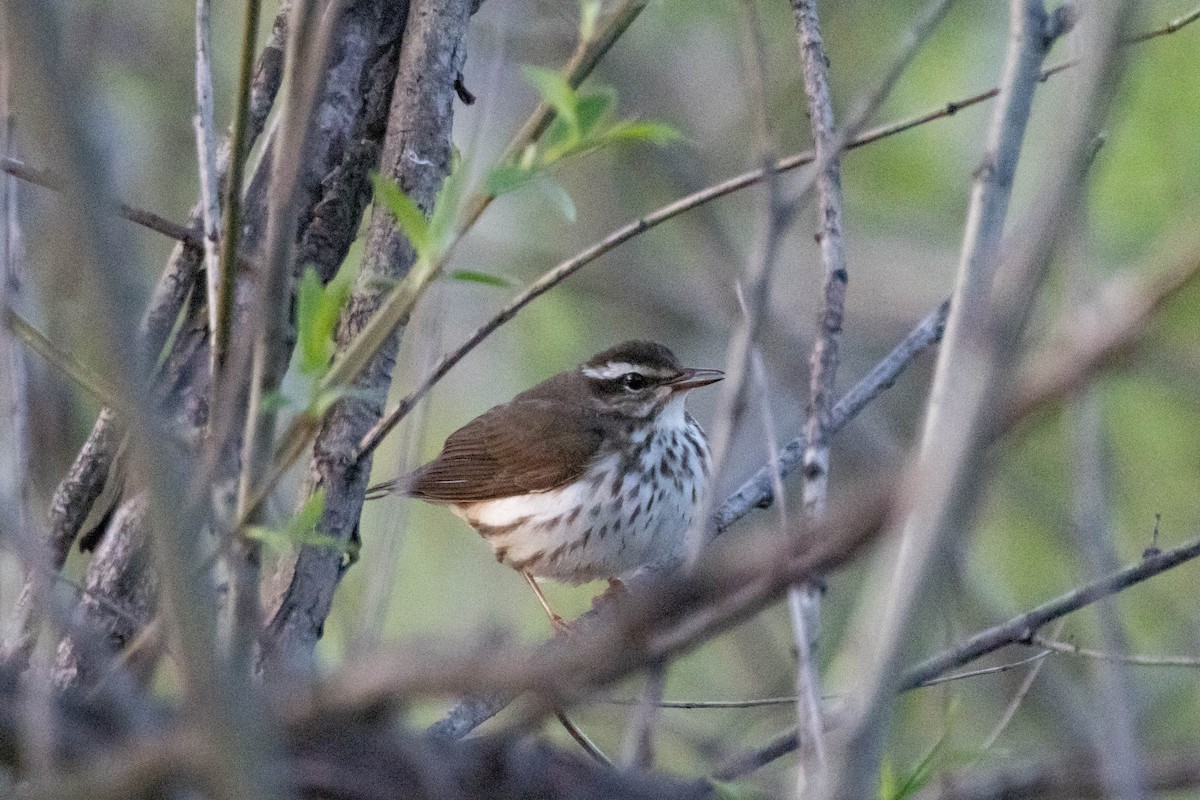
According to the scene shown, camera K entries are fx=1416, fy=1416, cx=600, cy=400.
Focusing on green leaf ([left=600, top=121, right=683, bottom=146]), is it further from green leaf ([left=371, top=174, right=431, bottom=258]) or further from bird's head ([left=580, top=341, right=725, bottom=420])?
bird's head ([left=580, top=341, right=725, bottom=420])

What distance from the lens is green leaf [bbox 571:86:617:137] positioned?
2.81 m

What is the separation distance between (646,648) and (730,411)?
30.4 inches

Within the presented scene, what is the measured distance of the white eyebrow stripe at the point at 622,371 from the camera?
655cm

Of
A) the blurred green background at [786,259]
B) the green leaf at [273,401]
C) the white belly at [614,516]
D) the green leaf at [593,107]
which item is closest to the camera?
the green leaf at [273,401]

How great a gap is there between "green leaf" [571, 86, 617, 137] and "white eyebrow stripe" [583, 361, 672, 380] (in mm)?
3726

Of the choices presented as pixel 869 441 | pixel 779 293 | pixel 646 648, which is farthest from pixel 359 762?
pixel 779 293

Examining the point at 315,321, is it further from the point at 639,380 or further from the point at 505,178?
the point at 639,380

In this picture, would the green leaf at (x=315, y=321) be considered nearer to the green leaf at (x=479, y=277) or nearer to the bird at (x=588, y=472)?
the green leaf at (x=479, y=277)

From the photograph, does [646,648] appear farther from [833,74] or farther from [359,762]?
[833,74]

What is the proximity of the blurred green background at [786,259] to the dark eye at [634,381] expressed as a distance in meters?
0.83

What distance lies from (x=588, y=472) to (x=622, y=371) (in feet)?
1.74

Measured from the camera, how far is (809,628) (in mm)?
2484

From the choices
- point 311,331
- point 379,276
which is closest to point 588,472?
point 379,276

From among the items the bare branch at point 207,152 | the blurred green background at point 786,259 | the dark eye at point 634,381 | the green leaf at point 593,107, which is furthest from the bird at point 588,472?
the green leaf at point 593,107
